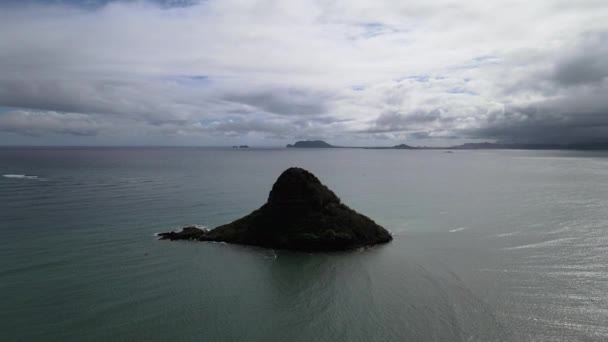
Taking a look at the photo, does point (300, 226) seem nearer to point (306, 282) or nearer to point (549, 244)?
point (306, 282)

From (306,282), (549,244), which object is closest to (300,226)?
(306,282)

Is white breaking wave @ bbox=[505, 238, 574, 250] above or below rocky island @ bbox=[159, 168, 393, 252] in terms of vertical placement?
below

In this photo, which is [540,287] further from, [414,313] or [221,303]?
[221,303]

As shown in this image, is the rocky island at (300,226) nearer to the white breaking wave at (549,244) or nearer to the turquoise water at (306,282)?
the turquoise water at (306,282)

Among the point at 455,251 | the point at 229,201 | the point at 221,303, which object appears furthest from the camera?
the point at 229,201

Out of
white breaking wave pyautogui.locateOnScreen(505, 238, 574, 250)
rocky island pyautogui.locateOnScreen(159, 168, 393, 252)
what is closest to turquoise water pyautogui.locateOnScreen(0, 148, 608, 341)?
white breaking wave pyautogui.locateOnScreen(505, 238, 574, 250)

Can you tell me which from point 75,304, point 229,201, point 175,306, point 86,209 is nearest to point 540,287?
point 175,306

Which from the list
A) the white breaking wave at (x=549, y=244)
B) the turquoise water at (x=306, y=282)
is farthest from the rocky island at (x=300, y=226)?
the white breaking wave at (x=549, y=244)

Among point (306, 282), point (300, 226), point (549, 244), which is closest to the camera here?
point (306, 282)

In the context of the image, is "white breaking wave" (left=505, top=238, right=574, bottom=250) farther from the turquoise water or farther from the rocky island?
the rocky island
